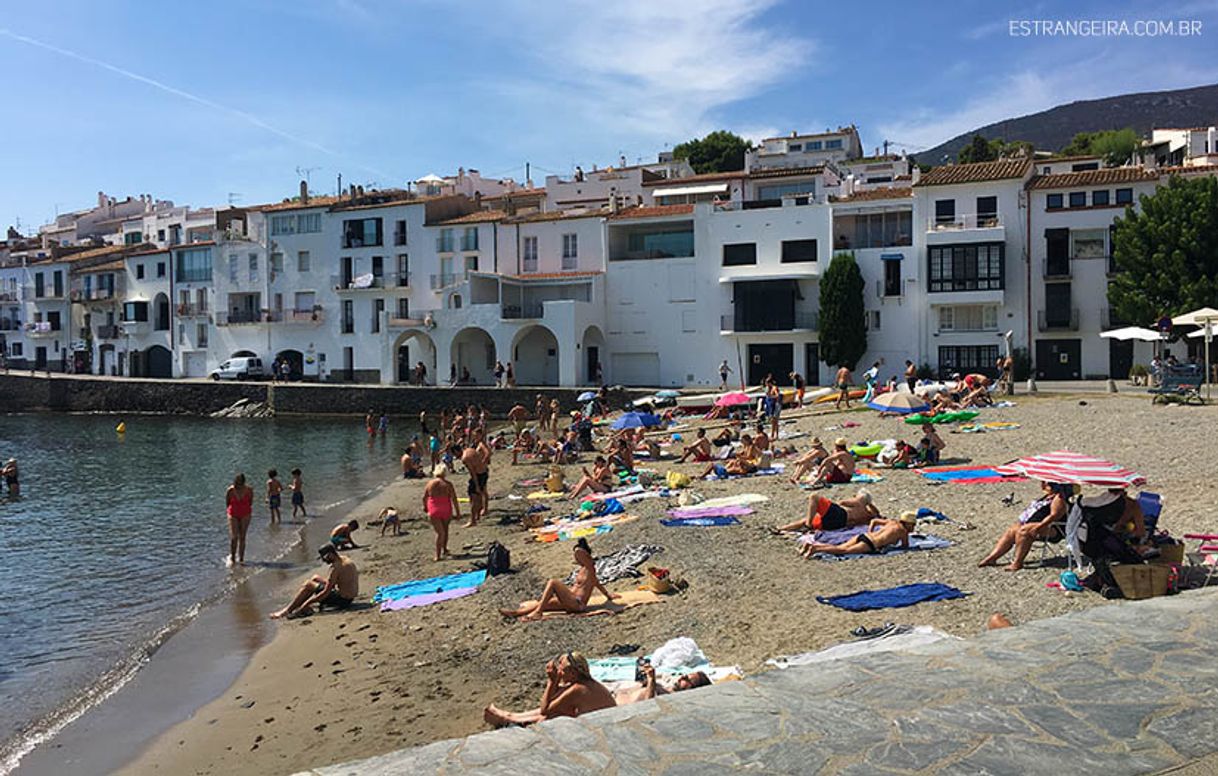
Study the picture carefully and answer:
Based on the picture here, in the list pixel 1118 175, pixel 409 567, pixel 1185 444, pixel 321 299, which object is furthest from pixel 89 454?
pixel 1118 175

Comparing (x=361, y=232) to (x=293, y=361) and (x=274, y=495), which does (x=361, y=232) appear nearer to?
(x=293, y=361)

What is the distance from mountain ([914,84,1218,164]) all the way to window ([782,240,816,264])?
143m

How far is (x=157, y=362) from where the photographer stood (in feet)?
222

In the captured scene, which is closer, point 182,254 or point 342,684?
point 342,684

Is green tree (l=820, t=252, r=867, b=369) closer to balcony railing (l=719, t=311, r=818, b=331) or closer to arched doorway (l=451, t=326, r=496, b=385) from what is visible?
balcony railing (l=719, t=311, r=818, b=331)

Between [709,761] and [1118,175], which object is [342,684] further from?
[1118,175]

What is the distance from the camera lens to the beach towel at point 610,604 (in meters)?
11.7

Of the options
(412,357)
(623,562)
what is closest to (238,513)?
(623,562)

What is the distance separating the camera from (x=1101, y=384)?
36031 mm

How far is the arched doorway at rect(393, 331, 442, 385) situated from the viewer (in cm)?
5481

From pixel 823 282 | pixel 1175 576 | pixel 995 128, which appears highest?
pixel 995 128

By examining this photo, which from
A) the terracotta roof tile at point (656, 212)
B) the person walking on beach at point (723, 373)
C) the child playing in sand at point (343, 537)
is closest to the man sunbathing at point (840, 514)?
the child playing in sand at point (343, 537)

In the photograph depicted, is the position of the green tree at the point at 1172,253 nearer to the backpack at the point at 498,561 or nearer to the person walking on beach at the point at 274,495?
the backpack at the point at 498,561

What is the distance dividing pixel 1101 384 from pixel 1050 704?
35007 millimetres
